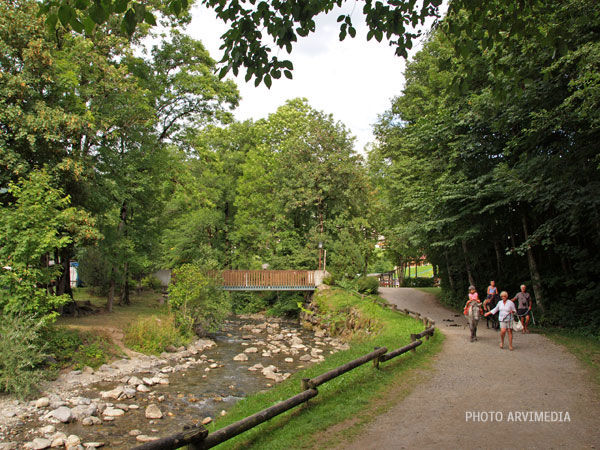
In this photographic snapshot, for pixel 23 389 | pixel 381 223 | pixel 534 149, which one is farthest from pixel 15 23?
pixel 381 223

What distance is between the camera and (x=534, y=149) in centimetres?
1445

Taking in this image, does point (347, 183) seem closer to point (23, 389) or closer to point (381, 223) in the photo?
point (381, 223)

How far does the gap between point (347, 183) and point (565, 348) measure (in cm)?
1803

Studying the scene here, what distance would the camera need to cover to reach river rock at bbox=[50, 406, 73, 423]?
9292 millimetres

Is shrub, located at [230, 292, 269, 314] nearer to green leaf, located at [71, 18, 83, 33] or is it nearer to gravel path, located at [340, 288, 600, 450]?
gravel path, located at [340, 288, 600, 450]

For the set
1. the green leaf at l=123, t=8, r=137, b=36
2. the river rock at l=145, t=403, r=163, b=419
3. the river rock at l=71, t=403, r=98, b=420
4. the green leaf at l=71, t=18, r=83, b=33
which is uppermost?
the green leaf at l=123, t=8, r=137, b=36

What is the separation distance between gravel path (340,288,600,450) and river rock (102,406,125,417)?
6.79 m

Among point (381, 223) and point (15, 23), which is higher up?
point (15, 23)

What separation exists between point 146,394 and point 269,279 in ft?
48.8

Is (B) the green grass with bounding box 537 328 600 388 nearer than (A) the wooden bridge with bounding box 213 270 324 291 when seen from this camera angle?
Yes

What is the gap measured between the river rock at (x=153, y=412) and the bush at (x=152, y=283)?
1056 inches

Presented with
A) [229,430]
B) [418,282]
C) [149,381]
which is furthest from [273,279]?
[418,282]

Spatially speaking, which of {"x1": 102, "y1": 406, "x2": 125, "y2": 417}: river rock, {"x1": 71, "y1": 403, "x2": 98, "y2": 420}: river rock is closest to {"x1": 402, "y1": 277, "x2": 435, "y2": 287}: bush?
{"x1": 102, "y1": 406, "x2": 125, "y2": 417}: river rock

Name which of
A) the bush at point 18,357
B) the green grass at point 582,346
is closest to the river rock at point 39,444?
the bush at point 18,357
